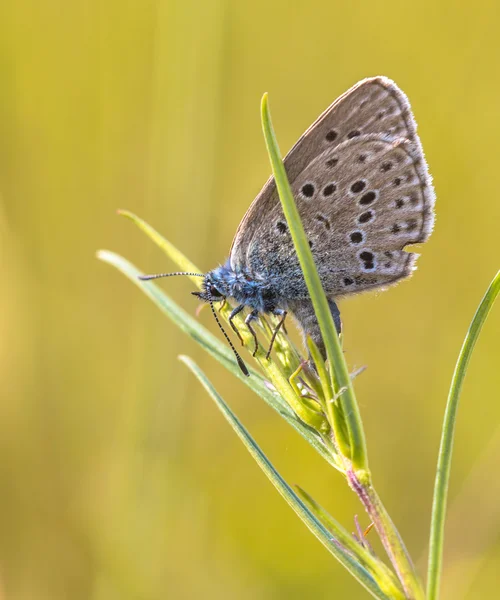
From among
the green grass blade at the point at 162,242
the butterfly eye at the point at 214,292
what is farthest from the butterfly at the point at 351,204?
the green grass blade at the point at 162,242

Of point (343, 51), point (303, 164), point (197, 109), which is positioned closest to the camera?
point (303, 164)

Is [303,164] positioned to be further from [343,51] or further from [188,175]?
[343,51]

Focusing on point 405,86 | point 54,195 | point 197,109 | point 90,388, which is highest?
point 54,195

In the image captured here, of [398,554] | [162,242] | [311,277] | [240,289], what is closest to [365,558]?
[398,554]

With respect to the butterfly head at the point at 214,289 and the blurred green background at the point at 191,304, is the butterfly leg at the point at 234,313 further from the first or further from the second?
the blurred green background at the point at 191,304

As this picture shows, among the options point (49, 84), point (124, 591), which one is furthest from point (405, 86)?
point (124, 591)

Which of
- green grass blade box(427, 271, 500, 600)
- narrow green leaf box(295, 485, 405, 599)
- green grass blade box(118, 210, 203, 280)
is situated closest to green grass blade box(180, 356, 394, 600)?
narrow green leaf box(295, 485, 405, 599)

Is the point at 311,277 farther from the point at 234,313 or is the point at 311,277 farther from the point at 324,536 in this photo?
the point at 234,313
